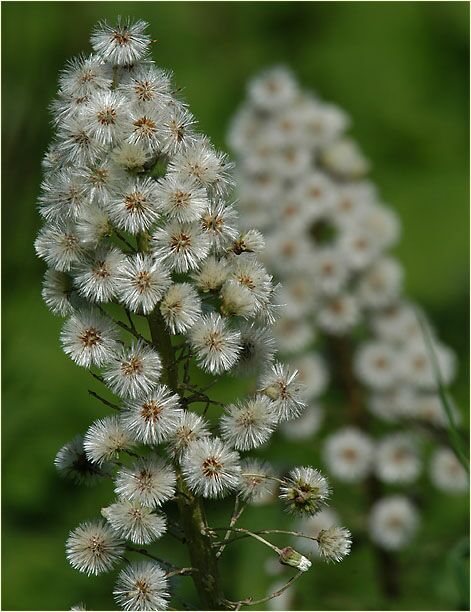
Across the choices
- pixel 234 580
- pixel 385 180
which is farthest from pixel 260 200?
pixel 385 180

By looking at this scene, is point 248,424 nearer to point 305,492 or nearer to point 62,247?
point 305,492

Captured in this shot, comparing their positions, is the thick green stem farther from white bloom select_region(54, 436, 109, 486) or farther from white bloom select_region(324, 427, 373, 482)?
white bloom select_region(324, 427, 373, 482)

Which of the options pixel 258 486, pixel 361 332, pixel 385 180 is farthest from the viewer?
pixel 385 180

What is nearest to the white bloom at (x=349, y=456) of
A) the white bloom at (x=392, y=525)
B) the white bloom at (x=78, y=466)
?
the white bloom at (x=392, y=525)

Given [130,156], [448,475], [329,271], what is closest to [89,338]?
[130,156]

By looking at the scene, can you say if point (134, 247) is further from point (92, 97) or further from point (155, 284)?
point (92, 97)

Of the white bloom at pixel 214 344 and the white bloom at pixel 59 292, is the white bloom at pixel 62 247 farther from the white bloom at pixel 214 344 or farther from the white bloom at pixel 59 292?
the white bloom at pixel 214 344

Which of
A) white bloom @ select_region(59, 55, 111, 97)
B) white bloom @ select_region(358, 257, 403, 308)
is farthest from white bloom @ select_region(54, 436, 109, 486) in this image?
white bloom @ select_region(358, 257, 403, 308)
